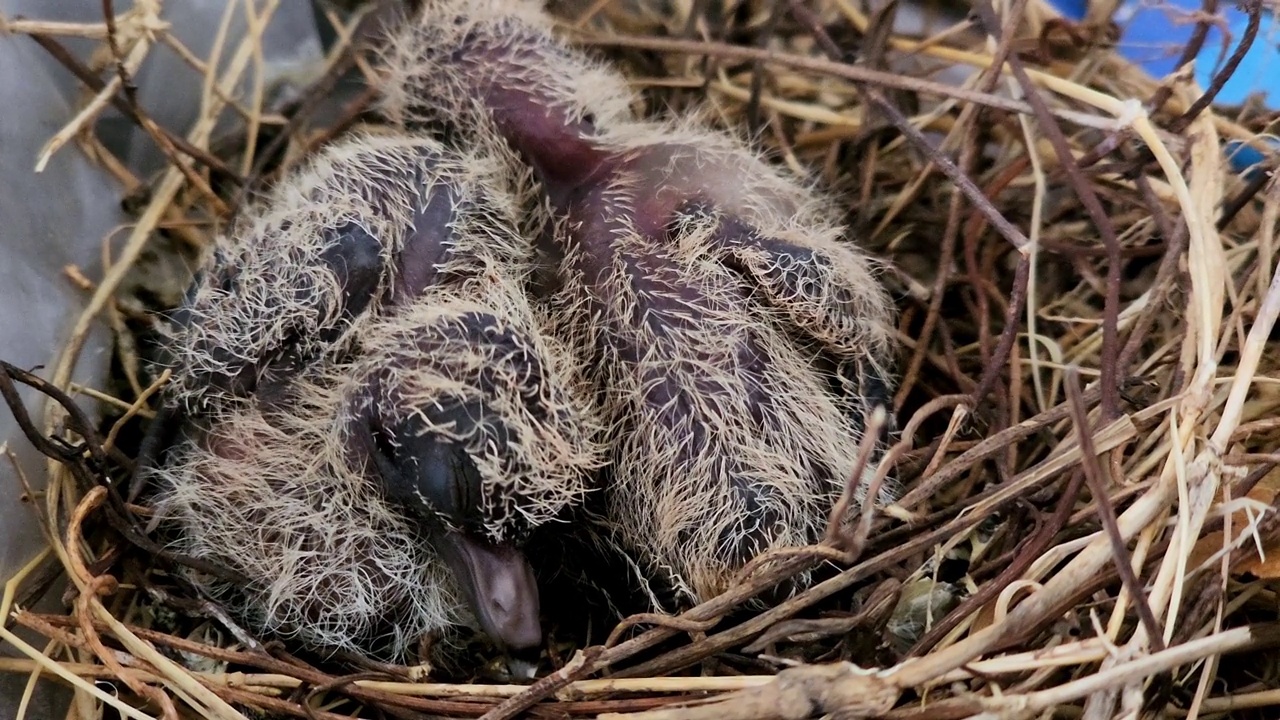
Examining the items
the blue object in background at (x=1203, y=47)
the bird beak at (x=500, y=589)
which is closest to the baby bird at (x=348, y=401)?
the bird beak at (x=500, y=589)

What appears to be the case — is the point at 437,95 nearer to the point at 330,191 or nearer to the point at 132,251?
the point at 330,191

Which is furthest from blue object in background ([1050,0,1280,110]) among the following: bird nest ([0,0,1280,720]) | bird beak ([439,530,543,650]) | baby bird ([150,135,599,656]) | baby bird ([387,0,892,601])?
bird beak ([439,530,543,650])

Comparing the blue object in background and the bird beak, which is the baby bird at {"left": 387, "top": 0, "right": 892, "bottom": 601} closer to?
the bird beak

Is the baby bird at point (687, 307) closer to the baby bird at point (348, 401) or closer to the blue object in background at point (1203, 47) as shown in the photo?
the baby bird at point (348, 401)

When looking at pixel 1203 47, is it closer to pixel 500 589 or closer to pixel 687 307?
pixel 687 307

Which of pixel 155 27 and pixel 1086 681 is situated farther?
pixel 155 27

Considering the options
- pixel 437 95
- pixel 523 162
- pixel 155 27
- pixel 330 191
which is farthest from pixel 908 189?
pixel 155 27
